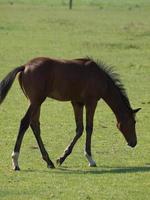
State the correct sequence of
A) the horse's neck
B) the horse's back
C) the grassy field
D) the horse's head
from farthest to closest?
1. the horse's head
2. the horse's neck
3. the horse's back
4. the grassy field

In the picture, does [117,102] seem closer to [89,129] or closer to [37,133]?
[89,129]

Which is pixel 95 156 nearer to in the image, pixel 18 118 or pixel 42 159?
pixel 42 159

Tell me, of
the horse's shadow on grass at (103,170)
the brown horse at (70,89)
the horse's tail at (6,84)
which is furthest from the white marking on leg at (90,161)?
the horse's tail at (6,84)

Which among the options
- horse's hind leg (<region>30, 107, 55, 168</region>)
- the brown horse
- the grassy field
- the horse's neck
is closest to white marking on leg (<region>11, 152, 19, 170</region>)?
the brown horse

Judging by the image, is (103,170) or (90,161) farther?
(90,161)

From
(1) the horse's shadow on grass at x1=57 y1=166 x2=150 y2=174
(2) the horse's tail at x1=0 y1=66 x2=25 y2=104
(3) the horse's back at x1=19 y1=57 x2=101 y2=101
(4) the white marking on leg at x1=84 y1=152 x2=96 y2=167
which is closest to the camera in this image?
(1) the horse's shadow on grass at x1=57 y1=166 x2=150 y2=174

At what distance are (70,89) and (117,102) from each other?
2.77 feet

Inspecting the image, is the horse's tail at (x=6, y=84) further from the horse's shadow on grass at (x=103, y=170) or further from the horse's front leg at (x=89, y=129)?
the horse's front leg at (x=89, y=129)

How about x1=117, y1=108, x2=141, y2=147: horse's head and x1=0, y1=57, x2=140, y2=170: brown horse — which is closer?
x1=0, y1=57, x2=140, y2=170: brown horse

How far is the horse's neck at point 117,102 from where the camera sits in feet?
A: 39.4

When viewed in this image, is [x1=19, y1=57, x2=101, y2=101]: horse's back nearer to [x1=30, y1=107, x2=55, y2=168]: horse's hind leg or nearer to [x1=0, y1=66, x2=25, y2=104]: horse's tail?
[x1=0, y1=66, x2=25, y2=104]: horse's tail

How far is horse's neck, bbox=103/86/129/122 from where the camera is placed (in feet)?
39.4

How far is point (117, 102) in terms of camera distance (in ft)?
39.6

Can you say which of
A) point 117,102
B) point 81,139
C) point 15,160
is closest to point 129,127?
point 117,102
